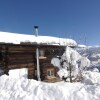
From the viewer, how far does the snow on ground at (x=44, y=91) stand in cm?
767

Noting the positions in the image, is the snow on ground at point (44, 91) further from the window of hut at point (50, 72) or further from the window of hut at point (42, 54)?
the window of hut at point (50, 72)

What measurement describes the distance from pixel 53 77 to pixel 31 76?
9.85ft

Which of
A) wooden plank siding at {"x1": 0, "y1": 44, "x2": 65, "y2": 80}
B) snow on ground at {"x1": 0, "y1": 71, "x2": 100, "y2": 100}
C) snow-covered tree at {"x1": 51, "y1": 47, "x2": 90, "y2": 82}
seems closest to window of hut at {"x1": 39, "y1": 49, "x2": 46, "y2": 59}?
wooden plank siding at {"x1": 0, "y1": 44, "x2": 65, "y2": 80}

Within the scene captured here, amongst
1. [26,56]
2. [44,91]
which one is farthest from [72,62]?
[44,91]

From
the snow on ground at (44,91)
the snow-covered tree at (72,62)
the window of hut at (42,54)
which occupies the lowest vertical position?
the snow on ground at (44,91)

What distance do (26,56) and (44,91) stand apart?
1047 cm

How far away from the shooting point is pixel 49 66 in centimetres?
2100

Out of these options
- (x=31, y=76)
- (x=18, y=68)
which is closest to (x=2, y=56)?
(x=18, y=68)

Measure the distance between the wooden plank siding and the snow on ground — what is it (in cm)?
624

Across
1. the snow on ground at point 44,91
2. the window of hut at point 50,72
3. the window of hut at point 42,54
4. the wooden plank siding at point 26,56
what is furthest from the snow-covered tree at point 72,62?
the snow on ground at point 44,91

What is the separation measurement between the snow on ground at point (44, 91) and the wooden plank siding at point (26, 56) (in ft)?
20.5

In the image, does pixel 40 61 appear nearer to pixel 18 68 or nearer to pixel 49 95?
pixel 18 68

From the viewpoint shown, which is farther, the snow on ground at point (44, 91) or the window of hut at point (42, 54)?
the window of hut at point (42, 54)

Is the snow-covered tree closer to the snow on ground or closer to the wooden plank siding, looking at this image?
the wooden plank siding
